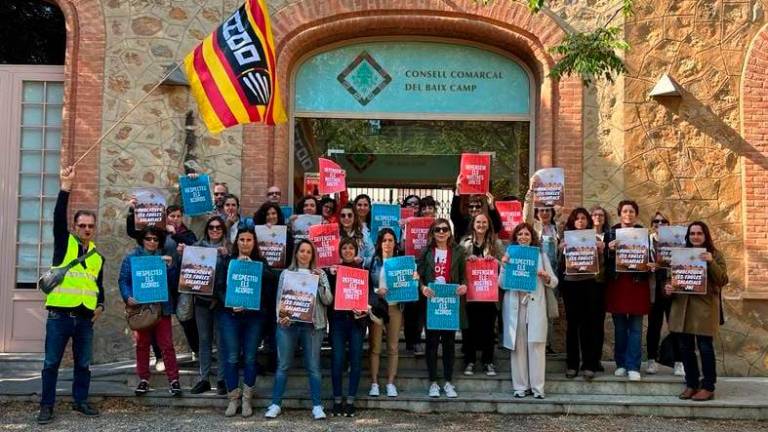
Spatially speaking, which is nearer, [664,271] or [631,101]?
[664,271]

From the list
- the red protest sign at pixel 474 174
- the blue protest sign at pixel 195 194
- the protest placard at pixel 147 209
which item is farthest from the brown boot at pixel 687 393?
the protest placard at pixel 147 209

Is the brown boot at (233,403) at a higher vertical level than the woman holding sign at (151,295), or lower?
lower

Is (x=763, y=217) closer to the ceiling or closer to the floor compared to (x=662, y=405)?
closer to the ceiling

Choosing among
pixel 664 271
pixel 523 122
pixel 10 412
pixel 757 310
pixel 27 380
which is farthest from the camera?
pixel 523 122

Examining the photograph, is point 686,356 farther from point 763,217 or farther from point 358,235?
point 358,235

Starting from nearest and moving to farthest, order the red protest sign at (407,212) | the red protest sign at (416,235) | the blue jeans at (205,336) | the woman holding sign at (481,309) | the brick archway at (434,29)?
the blue jeans at (205,336), the woman holding sign at (481,309), the red protest sign at (416,235), the red protest sign at (407,212), the brick archway at (434,29)

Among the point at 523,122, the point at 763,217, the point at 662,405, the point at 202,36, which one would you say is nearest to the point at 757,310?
the point at 763,217

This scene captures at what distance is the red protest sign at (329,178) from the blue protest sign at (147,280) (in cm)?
219

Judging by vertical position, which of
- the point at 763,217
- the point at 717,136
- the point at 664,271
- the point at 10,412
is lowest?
the point at 10,412

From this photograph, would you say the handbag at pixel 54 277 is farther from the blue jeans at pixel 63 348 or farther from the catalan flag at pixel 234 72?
the catalan flag at pixel 234 72

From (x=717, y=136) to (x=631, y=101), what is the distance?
1.26 meters

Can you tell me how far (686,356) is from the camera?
7.55 m

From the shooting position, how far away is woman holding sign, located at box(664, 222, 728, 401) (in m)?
7.41

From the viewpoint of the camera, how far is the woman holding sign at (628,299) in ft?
25.6
